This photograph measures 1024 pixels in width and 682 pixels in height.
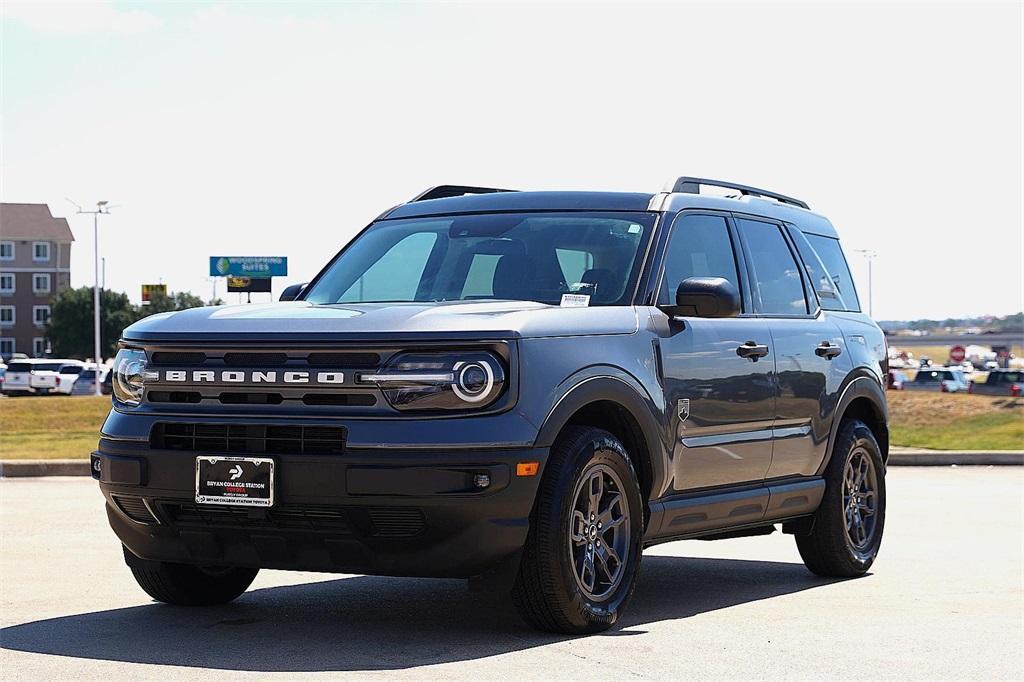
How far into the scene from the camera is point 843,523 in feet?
29.9

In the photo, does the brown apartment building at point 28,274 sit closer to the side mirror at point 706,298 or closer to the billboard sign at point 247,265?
the billboard sign at point 247,265

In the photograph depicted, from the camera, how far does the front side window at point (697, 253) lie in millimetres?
7703

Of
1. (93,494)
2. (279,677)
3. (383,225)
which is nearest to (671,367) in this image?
(383,225)

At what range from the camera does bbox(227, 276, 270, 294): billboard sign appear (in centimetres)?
9681

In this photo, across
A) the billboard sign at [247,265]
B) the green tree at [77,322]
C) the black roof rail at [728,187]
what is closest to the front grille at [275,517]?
the black roof rail at [728,187]

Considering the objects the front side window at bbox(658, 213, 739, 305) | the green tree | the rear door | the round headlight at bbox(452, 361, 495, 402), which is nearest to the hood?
the round headlight at bbox(452, 361, 495, 402)

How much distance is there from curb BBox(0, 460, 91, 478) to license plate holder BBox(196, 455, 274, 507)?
11076mm

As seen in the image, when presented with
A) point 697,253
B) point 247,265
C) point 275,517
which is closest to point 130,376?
point 275,517

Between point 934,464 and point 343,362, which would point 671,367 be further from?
point 934,464

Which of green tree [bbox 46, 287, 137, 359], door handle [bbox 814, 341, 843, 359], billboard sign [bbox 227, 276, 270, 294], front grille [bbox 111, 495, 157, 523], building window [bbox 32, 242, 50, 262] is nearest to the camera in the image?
front grille [bbox 111, 495, 157, 523]

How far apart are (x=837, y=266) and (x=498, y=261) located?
3126 mm

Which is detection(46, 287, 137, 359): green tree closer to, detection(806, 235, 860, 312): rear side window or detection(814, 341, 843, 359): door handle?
detection(806, 235, 860, 312): rear side window

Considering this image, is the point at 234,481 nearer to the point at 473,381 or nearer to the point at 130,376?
the point at 130,376

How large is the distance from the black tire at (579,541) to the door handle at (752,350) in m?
1.22
